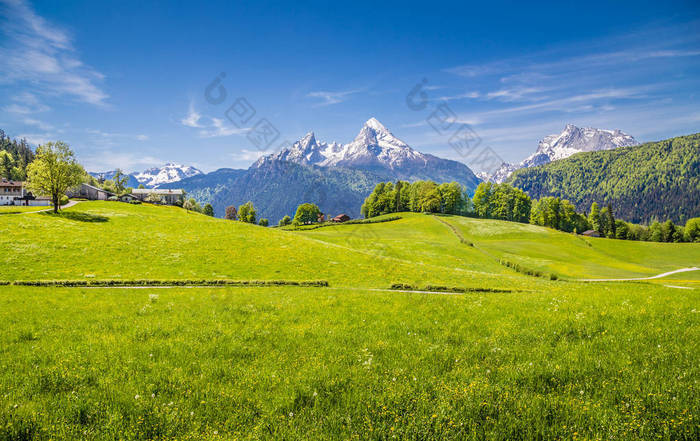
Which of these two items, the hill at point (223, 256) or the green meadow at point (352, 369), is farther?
the hill at point (223, 256)

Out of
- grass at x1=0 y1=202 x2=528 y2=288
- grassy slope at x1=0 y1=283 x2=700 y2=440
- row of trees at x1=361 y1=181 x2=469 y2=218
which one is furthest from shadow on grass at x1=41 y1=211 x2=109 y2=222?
row of trees at x1=361 y1=181 x2=469 y2=218

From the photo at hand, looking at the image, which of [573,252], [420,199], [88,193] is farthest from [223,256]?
[88,193]

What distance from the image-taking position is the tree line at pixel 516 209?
504ft

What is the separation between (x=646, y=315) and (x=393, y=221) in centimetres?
12586

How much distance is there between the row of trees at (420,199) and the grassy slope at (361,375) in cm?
14841

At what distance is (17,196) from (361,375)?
185276 millimetres

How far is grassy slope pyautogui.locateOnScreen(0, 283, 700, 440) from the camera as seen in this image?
20.5 feet

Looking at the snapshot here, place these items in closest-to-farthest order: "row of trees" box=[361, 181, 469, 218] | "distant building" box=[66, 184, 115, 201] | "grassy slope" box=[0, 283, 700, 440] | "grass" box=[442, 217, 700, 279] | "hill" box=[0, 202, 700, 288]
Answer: "grassy slope" box=[0, 283, 700, 440], "hill" box=[0, 202, 700, 288], "grass" box=[442, 217, 700, 279], "distant building" box=[66, 184, 115, 201], "row of trees" box=[361, 181, 469, 218]

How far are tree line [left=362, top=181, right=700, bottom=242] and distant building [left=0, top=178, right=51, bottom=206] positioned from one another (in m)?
148

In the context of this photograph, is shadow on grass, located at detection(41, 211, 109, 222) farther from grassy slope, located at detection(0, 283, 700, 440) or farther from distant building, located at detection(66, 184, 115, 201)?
distant building, located at detection(66, 184, 115, 201)

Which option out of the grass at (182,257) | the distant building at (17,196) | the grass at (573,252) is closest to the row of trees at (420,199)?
the grass at (573,252)

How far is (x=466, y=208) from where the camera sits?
568 feet

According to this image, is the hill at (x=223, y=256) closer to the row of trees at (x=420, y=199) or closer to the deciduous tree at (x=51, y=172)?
the deciduous tree at (x=51, y=172)

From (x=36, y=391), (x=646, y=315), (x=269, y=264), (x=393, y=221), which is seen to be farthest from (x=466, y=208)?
(x=36, y=391)
